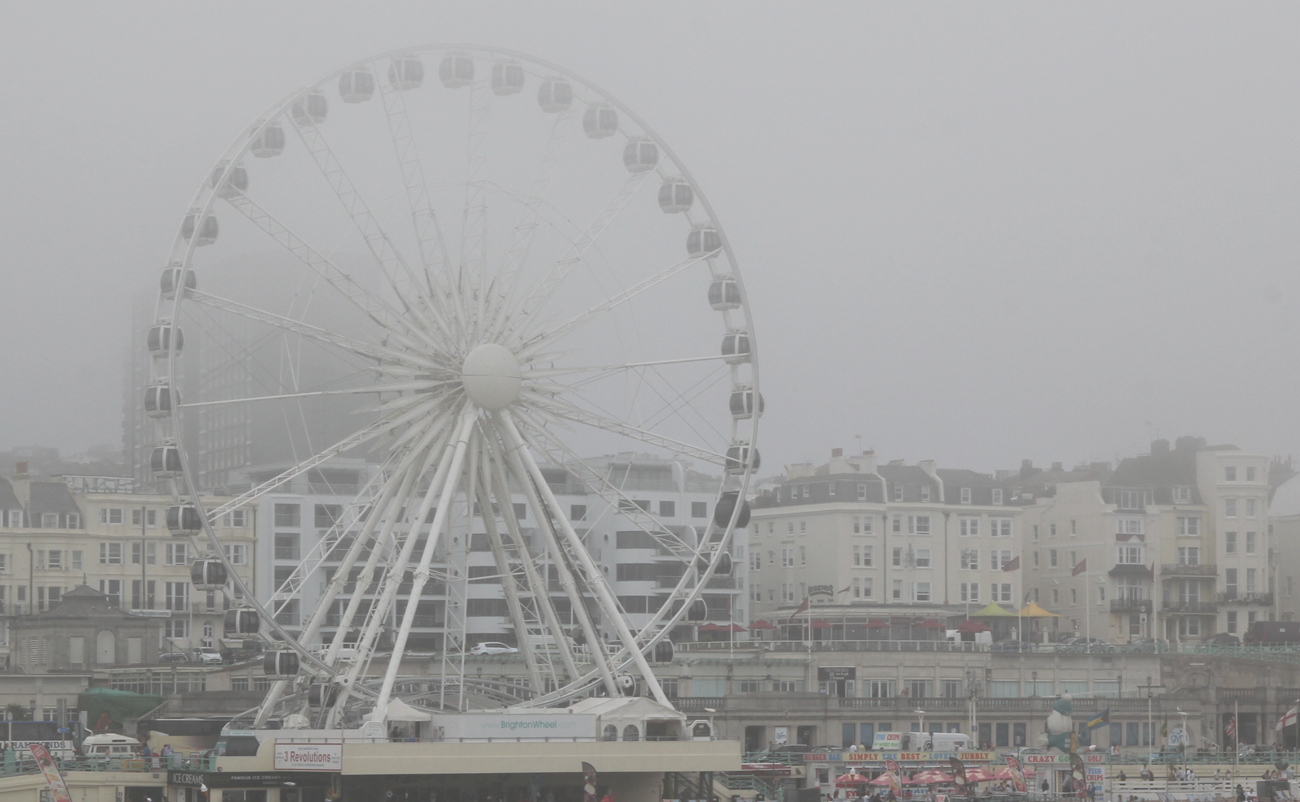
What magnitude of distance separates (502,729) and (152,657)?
46.6m

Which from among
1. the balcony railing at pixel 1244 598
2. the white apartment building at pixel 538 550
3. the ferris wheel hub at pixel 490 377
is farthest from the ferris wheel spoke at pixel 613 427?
the balcony railing at pixel 1244 598

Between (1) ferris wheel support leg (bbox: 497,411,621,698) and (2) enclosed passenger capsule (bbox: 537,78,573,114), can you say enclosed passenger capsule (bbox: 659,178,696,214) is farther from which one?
(1) ferris wheel support leg (bbox: 497,411,621,698)

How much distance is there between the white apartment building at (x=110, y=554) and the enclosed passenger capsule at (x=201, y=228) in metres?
45.9

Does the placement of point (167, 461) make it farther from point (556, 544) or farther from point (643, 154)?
point (643, 154)

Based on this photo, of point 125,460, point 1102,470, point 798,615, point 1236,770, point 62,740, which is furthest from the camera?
point 125,460

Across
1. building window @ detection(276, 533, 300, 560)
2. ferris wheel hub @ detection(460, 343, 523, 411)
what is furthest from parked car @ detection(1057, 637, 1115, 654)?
ferris wheel hub @ detection(460, 343, 523, 411)

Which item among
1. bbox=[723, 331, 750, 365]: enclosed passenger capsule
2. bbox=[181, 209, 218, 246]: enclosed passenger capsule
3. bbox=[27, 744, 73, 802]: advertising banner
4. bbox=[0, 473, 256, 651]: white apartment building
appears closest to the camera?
bbox=[27, 744, 73, 802]: advertising banner

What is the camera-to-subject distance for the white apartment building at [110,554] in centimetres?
10662

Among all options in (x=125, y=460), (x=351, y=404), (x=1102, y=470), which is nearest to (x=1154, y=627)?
(x=1102, y=470)

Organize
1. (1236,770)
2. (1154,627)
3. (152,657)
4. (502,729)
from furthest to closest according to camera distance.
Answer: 1. (1154,627)
2. (152,657)
3. (1236,770)
4. (502,729)

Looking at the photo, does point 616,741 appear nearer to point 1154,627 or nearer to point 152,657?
point 152,657

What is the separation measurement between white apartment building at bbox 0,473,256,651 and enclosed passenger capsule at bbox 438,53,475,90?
4576 cm

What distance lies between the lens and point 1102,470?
14450 cm

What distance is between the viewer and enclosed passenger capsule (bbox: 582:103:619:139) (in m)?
68.6
